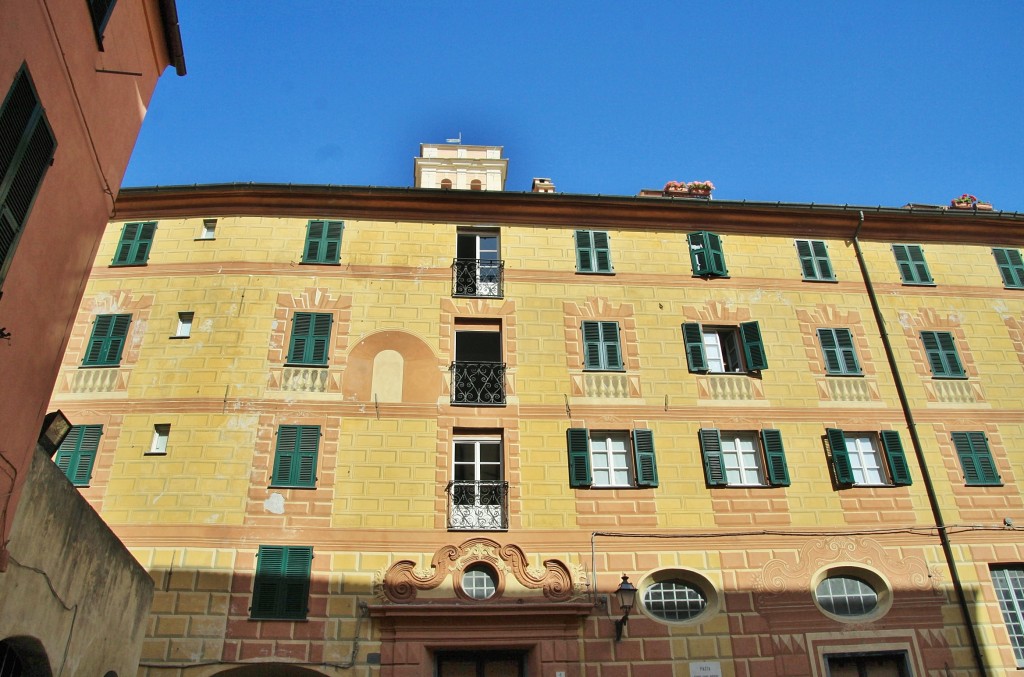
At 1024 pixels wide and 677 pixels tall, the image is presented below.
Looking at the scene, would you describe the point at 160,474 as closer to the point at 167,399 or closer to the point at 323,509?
the point at 167,399

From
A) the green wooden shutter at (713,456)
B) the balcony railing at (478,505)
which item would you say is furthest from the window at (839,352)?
the balcony railing at (478,505)

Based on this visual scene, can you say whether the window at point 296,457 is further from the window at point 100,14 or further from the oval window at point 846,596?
the oval window at point 846,596

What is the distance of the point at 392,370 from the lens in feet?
55.5

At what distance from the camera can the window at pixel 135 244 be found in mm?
18141

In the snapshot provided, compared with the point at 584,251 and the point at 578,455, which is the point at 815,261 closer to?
the point at 584,251

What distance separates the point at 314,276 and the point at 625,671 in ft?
34.4

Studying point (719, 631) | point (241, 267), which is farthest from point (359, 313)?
point (719, 631)

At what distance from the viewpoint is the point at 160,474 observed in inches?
604

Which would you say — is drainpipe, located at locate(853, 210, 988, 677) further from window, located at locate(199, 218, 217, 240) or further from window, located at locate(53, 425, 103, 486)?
window, located at locate(53, 425, 103, 486)

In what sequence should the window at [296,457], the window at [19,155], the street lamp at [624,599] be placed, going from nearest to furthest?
the window at [19,155]
the street lamp at [624,599]
the window at [296,457]

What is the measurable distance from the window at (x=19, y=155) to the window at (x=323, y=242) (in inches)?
383

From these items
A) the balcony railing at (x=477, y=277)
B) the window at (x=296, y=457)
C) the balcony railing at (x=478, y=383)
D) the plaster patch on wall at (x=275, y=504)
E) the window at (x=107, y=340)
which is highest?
the balcony railing at (x=477, y=277)

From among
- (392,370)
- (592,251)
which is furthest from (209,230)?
(592,251)

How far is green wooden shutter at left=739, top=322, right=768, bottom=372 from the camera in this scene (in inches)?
690
